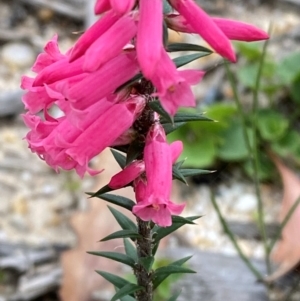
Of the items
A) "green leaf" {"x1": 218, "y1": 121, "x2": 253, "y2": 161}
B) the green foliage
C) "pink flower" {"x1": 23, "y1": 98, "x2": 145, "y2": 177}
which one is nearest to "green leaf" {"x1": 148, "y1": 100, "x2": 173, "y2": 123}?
"pink flower" {"x1": 23, "y1": 98, "x2": 145, "y2": 177}

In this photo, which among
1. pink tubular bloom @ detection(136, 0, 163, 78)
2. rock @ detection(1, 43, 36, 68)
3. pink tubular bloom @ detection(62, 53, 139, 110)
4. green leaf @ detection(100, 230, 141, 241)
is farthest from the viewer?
rock @ detection(1, 43, 36, 68)

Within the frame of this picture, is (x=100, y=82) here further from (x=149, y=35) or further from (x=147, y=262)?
(x=147, y=262)

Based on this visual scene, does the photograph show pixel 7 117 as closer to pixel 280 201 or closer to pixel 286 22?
pixel 280 201

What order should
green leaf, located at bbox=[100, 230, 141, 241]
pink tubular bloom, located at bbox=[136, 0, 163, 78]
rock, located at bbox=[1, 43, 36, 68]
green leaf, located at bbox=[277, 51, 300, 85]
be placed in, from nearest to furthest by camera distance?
pink tubular bloom, located at bbox=[136, 0, 163, 78], green leaf, located at bbox=[100, 230, 141, 241], green leaf, located at bbox=[277, 51, 300, 85], rock, located at bbox=[1, 43, 36, 68]

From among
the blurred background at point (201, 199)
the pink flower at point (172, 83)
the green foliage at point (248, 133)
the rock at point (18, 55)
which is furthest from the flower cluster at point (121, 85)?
the rock at point (18, 55)

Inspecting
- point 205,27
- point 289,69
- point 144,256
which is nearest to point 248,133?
point 289,69

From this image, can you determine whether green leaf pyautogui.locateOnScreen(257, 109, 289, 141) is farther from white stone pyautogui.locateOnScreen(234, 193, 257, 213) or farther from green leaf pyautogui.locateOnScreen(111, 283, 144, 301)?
green leaf pyautogui.locateOnScreen(111, 283, 144, 301)

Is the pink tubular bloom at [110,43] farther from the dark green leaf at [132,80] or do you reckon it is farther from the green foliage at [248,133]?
the green foliage at [248,133]
